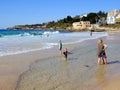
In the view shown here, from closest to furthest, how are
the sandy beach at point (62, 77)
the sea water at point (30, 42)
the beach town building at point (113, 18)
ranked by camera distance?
the sandy beach at point (62, 77), the sea water at point (30, 42), the beach town building at point (113, 18)

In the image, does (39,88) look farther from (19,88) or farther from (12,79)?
(12,79)

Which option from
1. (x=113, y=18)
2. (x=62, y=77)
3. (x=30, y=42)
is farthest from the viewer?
(x=113, y=18)

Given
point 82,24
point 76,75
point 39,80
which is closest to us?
point 39,80

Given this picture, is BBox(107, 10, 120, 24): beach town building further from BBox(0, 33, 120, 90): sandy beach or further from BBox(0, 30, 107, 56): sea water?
BBox(0, 33, 120, 90): sandy beach

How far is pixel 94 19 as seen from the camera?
154 m

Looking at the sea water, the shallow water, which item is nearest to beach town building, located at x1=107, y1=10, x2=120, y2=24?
the sea water

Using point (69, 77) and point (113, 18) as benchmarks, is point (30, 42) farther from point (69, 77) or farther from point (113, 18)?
point (113, 18)

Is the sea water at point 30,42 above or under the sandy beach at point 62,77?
under

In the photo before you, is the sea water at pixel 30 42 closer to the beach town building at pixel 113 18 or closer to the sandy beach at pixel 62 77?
the sandy beach at pixel 62 77

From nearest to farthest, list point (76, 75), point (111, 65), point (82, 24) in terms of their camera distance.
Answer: point (76, 75), point (111, 65), point (82, 24)

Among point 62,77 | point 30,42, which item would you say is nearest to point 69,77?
point 62,77

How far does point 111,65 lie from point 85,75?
126 inches

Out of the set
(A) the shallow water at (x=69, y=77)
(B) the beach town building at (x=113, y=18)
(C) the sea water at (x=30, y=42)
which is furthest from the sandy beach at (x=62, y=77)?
(B) the beach town building at (x=113, y=18)

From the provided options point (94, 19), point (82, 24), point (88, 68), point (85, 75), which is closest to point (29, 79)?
point (85, 75)
